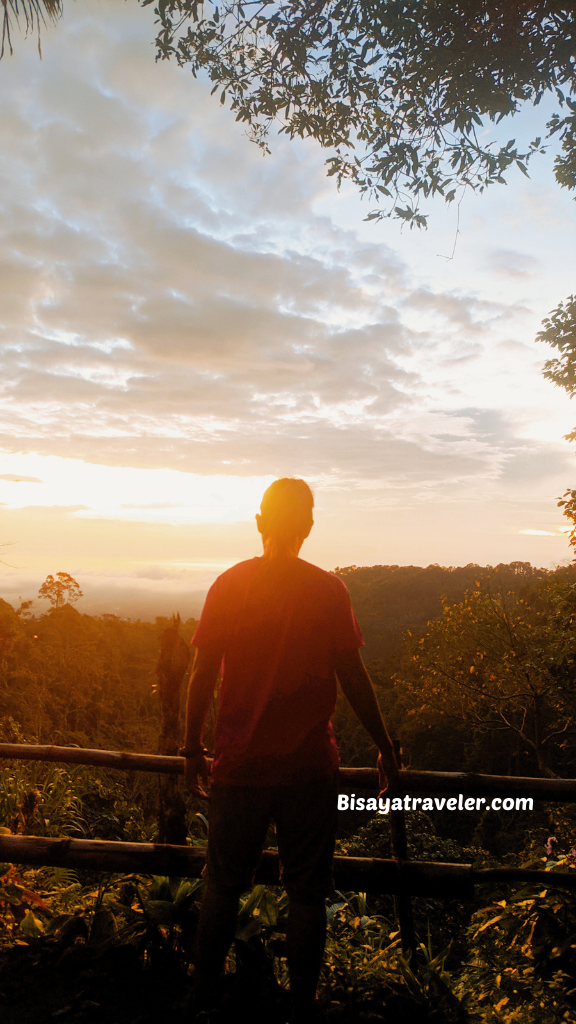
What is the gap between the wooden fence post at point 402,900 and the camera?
297 cm

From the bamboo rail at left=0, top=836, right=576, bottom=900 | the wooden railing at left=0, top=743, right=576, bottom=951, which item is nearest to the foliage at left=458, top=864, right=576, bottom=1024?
the wooden railing at left=0, top=743, right=576, bottom=951

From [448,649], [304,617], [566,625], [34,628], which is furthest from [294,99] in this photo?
[34,628]

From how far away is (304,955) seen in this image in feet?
7.00

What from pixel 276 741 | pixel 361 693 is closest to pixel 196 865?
pixel 276 741

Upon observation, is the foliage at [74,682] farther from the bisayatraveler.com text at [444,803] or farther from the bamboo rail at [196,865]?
the bamboo rail at [196,865]

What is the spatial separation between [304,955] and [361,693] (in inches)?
38.6

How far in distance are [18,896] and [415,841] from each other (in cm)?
882

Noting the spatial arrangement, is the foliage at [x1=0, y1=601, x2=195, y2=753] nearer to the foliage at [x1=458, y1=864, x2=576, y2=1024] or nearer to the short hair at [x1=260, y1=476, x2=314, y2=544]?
the foliage at [x1=458, y1=864, x2=576, y2=1024]

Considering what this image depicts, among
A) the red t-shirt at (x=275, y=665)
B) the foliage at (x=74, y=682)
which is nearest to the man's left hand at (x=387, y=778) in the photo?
the red t-shirt at (x=275, y=665)

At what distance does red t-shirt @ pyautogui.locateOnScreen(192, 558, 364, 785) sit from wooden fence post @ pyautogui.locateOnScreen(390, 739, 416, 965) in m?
1.06

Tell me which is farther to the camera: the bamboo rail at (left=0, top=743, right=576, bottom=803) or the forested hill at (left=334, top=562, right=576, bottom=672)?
the forested hill at (left=334, top=562, right=576, bottom=672)

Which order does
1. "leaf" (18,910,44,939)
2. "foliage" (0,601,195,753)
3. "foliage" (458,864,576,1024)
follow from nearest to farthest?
"foliage" (458,864,576,1024) → "leaf" (18,910,44,939) → "foliage" (0,601,195,753)

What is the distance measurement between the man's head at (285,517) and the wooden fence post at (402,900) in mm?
1490

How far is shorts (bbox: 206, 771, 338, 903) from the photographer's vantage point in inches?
84.0
